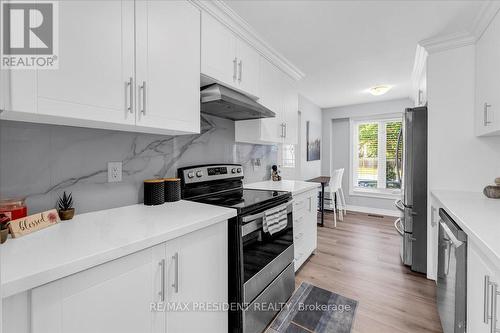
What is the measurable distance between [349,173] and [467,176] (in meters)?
3.05

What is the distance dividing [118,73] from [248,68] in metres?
1.25

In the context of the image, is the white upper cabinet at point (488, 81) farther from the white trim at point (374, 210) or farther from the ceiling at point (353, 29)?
the white trim at point (374, 210)

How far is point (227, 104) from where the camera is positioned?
1.75 meters

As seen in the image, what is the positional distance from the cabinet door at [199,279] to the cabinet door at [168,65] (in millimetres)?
685

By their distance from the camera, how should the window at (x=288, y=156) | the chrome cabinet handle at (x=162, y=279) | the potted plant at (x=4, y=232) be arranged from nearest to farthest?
the potted plant at (x=4, y=232) → the chrome cabinet handle at (x=162, y=279) → the window at (x=288, y=156)

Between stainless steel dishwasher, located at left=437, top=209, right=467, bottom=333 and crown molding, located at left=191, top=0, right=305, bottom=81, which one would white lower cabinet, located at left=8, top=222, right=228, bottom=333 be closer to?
stainless steel dishwasher, located at left=437, top=209, right=467, bottom=333

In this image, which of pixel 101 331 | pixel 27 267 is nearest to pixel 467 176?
pixel 101 331

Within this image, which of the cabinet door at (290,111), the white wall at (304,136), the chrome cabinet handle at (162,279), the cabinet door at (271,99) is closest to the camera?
the chrome cabinet handle at (162,279)

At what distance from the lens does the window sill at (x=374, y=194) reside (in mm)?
4754

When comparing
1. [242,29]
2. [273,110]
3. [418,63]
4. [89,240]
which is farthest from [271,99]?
[89,240]

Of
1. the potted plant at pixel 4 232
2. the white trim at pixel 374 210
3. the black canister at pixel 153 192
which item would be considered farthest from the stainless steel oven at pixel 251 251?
the white trim at pixel 374 210

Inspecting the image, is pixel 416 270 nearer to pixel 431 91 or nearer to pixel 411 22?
pixel 431 91

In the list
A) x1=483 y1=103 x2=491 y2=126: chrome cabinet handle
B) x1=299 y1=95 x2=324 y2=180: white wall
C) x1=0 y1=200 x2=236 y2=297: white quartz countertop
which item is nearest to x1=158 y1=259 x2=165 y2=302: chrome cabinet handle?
x1=0 y1=200 x2=236 y2=297: white quartz countertop

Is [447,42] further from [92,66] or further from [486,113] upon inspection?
[92,66]
